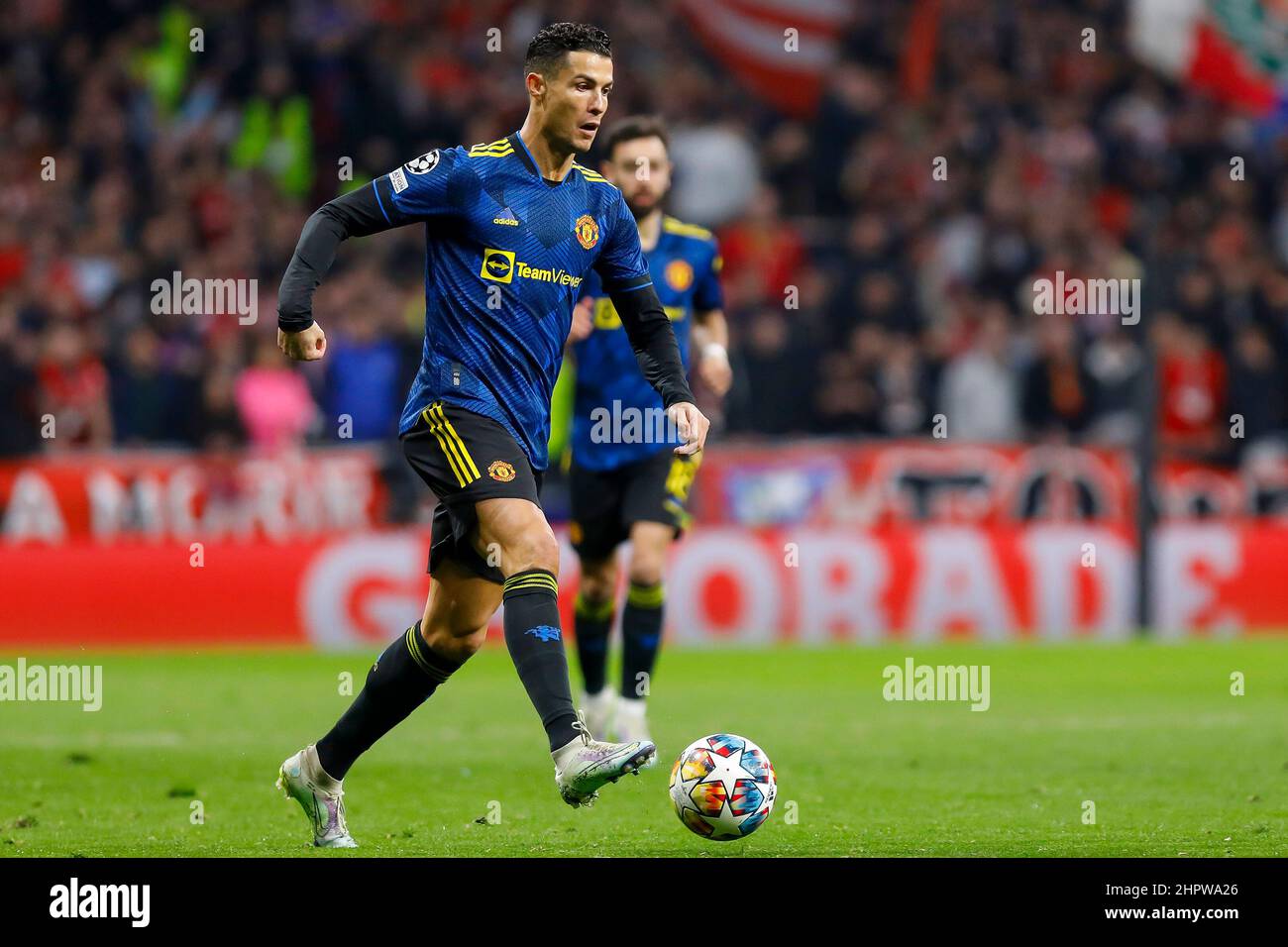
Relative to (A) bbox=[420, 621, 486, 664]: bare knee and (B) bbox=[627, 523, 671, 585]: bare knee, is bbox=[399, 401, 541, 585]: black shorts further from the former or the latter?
(B) bbox=[627, 523, 671, 585]: bare knee

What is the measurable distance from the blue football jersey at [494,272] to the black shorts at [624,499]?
111 inches

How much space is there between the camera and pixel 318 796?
6598 mm

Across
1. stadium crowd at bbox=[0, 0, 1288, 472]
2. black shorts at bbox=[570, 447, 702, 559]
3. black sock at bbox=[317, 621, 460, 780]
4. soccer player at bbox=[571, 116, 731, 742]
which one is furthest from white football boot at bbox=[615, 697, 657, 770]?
stadium crowd at bbox=[0, 0, 1288, 472]

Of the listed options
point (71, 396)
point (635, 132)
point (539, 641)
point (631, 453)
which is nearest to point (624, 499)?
point (631, 453)

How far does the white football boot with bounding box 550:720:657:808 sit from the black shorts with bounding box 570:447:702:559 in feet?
11.7

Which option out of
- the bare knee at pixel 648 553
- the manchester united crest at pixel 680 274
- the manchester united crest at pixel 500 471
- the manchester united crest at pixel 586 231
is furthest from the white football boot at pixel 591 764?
the manchester united crest at pixel 680 274

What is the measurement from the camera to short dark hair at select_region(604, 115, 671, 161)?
927 centimetres

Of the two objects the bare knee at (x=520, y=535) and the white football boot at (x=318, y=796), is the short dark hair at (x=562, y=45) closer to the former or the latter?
the bare knee at (x=520, y=535)

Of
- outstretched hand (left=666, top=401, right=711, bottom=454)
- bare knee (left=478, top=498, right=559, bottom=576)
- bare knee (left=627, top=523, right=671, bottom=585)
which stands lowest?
bare knee (left=478, top=498, right=559, bottom=576)

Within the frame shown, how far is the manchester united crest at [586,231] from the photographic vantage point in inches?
262

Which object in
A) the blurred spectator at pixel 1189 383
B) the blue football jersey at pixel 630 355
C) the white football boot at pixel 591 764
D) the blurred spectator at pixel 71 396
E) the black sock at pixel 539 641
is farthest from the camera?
the blurred spectator at pixel 1189 383

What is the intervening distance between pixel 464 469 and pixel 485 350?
0.42 meters
